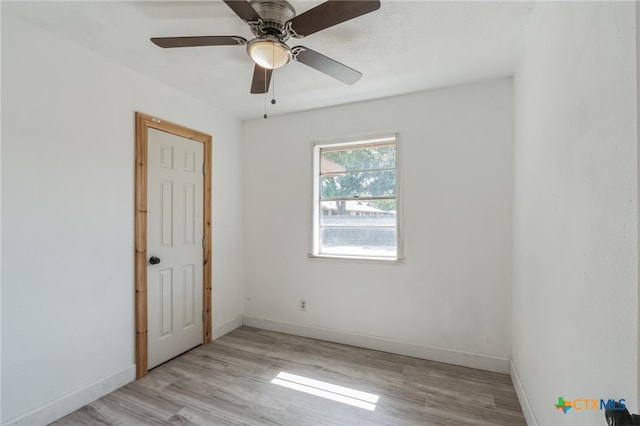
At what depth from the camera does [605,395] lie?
0.92m

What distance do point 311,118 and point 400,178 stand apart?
1274mm

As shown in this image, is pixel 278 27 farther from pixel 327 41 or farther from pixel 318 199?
pixel 318 199

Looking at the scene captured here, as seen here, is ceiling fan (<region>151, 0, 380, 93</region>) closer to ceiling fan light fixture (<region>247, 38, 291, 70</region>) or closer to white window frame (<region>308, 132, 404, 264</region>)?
ceiling fan light fixture (<region>247, 38, 291, 70</region>)

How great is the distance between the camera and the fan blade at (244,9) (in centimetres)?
131

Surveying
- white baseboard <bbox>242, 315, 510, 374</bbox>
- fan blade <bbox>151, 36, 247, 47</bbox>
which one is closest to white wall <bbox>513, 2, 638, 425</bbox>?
white baseboard <bbox>242, 315, 510, 374</bbox>

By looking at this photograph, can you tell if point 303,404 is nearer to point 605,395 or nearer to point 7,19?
point 605,395

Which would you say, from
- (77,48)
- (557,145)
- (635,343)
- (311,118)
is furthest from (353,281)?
(77,48)

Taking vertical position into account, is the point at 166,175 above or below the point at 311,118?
below

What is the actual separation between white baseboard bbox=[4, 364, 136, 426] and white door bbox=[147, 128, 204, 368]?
249mm

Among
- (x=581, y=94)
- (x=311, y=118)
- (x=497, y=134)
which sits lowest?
(x=581, y=94)

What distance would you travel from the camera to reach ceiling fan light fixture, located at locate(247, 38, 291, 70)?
1.58m

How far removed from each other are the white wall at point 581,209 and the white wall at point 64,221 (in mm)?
2924

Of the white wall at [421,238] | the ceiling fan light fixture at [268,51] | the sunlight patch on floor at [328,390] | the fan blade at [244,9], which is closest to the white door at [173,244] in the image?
the white wall at [421,238]

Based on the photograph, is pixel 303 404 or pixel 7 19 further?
pixel 303 404
